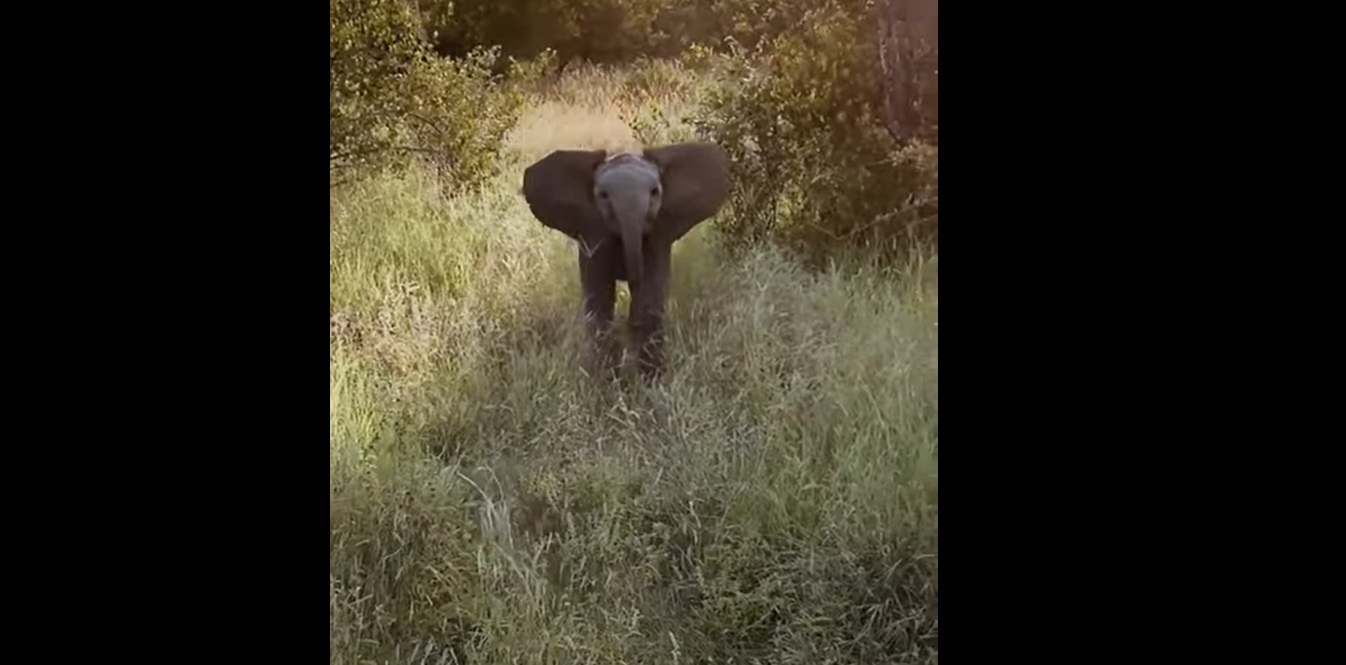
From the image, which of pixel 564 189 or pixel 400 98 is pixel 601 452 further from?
pixel 400 98

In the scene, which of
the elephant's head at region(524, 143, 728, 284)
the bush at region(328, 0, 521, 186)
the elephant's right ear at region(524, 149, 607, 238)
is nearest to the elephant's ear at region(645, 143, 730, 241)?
the elephant's head at region(524, 143, 728, 284)

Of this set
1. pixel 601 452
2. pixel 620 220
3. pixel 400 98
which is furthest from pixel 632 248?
pixel 400 98

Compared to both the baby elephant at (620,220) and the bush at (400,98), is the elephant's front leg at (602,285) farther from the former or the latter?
the bush at (400,98)

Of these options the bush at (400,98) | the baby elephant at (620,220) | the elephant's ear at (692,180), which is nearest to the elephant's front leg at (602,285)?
the baby elephant at (620,220)

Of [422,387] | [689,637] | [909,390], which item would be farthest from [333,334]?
[909,390]

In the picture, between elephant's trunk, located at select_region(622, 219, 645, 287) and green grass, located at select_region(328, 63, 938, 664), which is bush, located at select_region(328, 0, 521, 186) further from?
elephant's trunk, located at select_region(622, 219, 645, 287)
